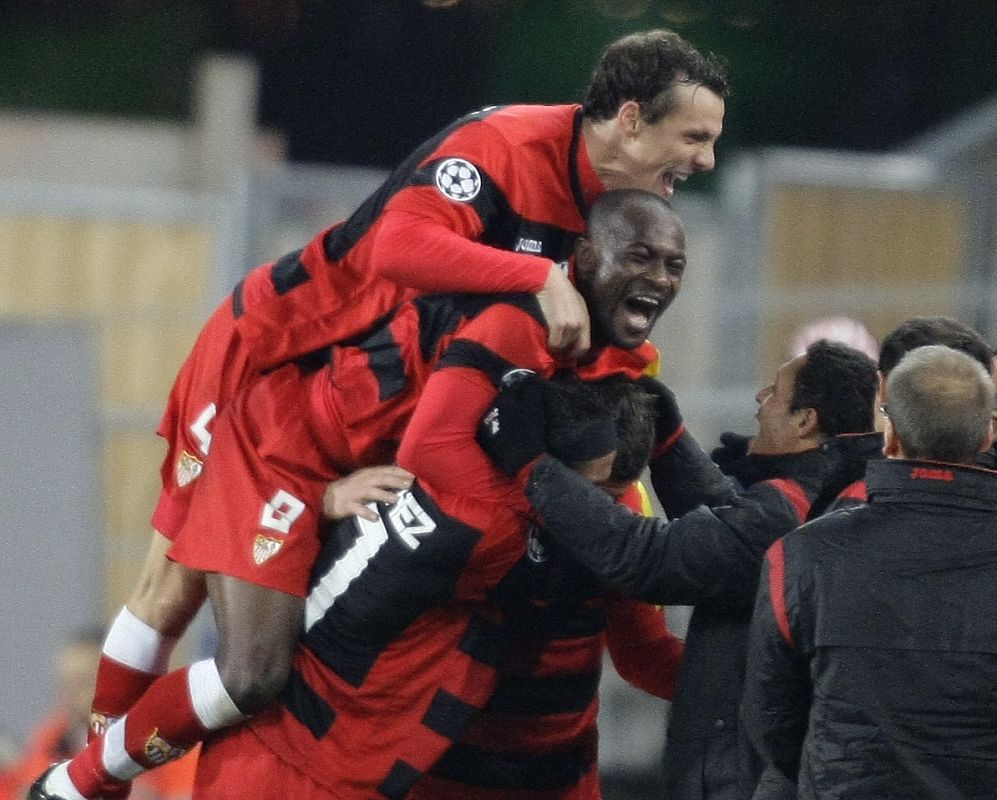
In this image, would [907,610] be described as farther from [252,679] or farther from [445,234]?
[252,679]

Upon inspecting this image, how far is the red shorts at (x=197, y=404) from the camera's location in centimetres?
340

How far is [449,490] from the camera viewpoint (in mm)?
3018

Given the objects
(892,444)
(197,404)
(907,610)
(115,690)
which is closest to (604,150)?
(892,444)

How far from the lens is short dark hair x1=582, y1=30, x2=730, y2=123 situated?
3.10m

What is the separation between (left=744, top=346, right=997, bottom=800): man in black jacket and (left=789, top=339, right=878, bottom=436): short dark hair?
0.45 meters

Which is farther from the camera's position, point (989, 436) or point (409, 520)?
point (409, 520)

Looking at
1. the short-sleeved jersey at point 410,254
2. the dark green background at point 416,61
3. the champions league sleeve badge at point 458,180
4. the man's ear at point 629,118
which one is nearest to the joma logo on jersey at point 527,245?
the short-sleeved jersey at point 410,254

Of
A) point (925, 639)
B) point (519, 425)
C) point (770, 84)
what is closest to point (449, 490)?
point (519, 425)

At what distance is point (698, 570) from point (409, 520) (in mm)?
493

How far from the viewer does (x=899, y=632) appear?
258cm

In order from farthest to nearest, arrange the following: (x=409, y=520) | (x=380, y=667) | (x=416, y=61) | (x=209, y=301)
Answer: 1. (x=416, y=61)
2. (x=209, y=301)
3. (x=380, y=667)
4. (x=409, y=520)

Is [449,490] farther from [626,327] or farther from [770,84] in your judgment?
[770,84]

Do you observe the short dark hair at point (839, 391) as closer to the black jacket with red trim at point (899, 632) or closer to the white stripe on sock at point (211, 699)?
the black jacket with red trim at point (899, 632)

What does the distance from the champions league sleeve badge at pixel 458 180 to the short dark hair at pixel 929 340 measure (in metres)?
0.75
